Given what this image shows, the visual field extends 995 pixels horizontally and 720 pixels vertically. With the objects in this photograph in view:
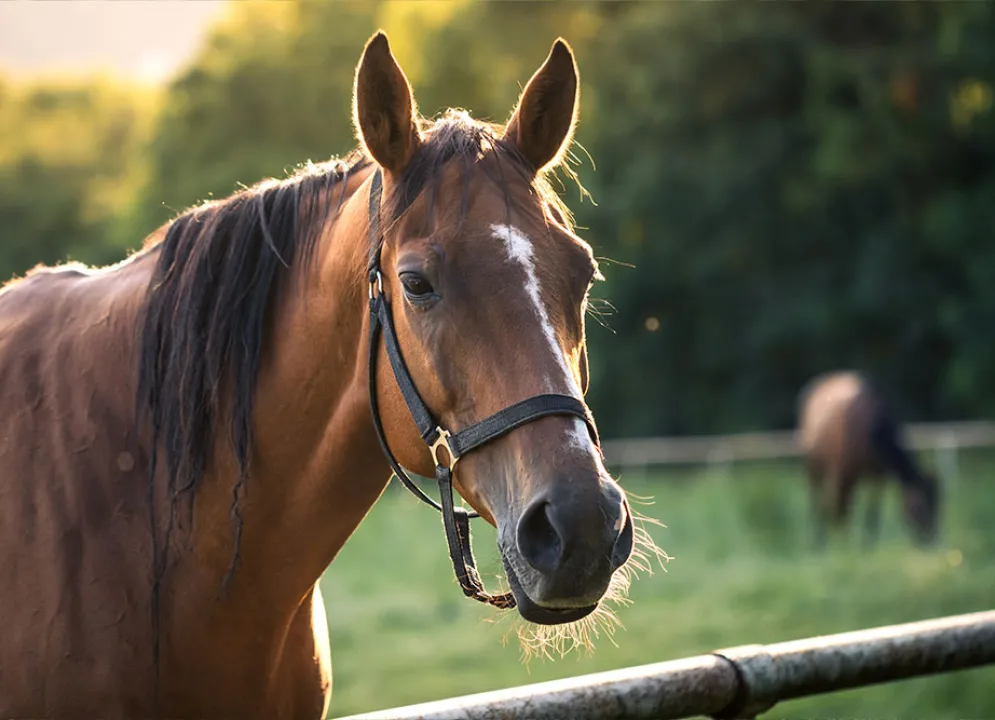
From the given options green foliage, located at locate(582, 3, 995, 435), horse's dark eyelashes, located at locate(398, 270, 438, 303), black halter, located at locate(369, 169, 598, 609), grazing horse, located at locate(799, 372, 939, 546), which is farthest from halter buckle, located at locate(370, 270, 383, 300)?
green foliage, located at locate(582, 3, 995, 435)

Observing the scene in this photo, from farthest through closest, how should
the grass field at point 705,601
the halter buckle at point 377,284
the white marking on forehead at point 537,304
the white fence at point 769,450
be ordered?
1. the white fence at point 769,450
2. the grass field at point 705,601
3. the halter buckle at point 377,284
4. the white marking on forehead at point 537,304

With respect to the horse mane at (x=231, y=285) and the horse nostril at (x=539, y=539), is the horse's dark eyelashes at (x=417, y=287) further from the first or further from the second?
the horse nostril at (x=539, y=539)

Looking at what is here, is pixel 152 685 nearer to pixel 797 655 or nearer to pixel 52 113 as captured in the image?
pixel 797 655

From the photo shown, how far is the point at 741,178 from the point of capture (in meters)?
24.5

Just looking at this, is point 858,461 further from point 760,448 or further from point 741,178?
point 741,178

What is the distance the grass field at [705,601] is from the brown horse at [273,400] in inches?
94.3

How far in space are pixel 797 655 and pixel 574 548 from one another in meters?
0.77

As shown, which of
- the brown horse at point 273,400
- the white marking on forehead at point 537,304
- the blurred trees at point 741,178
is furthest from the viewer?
the blurred trees at point 741,178

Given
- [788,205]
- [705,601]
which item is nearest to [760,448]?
[788,205]

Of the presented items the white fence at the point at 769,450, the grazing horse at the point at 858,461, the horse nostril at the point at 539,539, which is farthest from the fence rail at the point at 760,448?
the horse nostril at the point at 539,539

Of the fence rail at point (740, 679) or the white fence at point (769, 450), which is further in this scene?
the white fence at point (769, 450)

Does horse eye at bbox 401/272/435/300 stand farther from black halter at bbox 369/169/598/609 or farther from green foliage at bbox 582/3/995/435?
green foliage at bbox 582/3/995/435

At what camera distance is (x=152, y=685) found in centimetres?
239

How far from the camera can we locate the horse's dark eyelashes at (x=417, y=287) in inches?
90.5
